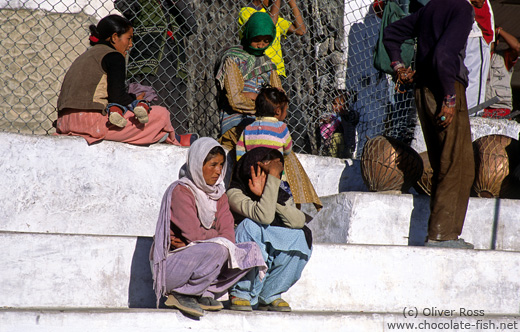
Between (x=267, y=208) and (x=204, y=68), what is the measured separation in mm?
2835

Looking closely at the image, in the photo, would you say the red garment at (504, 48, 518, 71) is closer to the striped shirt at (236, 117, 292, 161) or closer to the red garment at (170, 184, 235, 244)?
the striped shirt at (236, 117, 292, 161)

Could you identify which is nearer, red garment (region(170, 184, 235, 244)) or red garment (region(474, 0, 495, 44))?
red garment (region(170, 184, 235, 244))

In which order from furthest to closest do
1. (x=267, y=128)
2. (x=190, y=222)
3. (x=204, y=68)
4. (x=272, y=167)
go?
(x=204, y=68) → (x=267, y=128) → (x=272, y=167) → (x=190, y=222)

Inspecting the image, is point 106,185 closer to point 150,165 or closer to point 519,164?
point 150,165

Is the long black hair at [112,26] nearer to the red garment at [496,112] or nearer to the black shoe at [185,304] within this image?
the black shoe at [185,304]

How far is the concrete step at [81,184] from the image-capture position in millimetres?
4898

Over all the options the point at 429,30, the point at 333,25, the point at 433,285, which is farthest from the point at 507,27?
the point at 433,285

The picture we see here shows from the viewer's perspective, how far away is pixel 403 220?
525 cm

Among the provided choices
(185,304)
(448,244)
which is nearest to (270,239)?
(185,304)

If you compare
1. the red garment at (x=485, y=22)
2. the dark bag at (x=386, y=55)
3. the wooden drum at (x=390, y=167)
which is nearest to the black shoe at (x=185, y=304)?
the wooden drum at (x=390, y=167)

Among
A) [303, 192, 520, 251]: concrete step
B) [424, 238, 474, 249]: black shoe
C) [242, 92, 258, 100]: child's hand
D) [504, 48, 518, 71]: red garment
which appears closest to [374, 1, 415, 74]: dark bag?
[242, 92, 258, 100]: child's hand

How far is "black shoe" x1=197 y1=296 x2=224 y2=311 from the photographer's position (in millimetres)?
3695

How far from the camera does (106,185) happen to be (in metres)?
5.10

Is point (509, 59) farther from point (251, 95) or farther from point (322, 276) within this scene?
point (322, 276)
